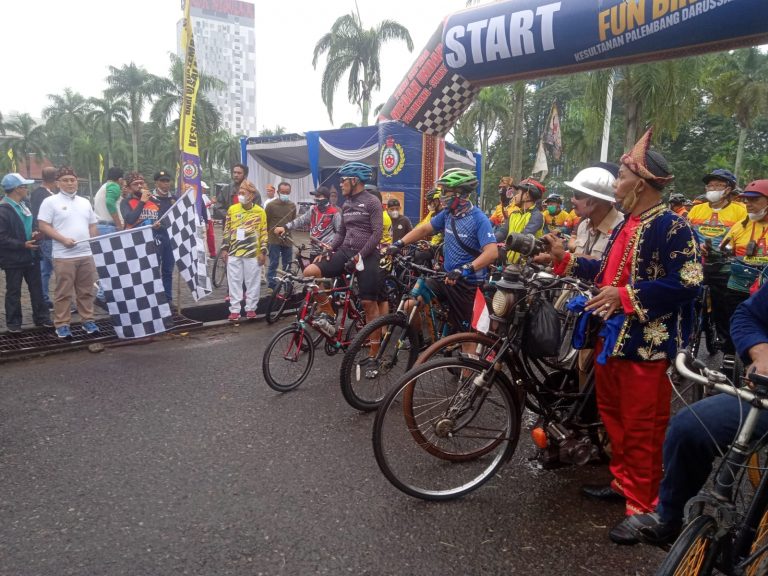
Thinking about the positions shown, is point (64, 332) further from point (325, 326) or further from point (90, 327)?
point (325, 326)

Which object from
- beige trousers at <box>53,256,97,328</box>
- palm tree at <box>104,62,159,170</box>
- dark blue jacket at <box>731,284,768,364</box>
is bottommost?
beige trousers at <box>53,256,97,328</box>

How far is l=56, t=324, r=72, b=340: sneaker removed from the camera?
584cm

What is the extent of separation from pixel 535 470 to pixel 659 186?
75.1 inches

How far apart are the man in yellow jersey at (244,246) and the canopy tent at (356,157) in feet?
11.8

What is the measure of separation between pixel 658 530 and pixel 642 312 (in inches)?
37.7

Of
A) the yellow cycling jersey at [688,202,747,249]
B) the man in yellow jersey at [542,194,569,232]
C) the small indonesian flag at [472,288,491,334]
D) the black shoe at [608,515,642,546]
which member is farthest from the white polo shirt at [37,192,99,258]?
the man in yellow jersey at [542,194,569,232]

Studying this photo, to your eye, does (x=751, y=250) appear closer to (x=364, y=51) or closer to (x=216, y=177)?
(x=364, y=51)

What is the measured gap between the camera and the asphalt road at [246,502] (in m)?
2.47

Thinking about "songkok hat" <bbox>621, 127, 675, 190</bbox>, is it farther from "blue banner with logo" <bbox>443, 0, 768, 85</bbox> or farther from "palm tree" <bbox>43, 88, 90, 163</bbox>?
"palm tree" <bbox>43, 88, 90, 163</bbox>

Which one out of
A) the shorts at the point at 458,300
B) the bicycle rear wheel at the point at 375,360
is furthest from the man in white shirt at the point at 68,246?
the shorts at the point at 458,300

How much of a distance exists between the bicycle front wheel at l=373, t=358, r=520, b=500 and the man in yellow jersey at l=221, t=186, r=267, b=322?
4.49 meters

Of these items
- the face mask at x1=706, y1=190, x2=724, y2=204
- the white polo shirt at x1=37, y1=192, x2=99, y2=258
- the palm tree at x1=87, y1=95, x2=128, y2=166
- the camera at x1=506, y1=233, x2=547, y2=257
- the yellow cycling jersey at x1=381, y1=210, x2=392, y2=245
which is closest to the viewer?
the camera at x1=506, y1=233, x2=547, y2=257

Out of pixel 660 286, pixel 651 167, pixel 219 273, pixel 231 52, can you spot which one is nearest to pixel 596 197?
pixel 651 167

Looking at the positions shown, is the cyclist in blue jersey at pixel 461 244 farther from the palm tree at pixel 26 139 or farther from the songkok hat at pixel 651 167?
the palm tree at pixel 26 139
